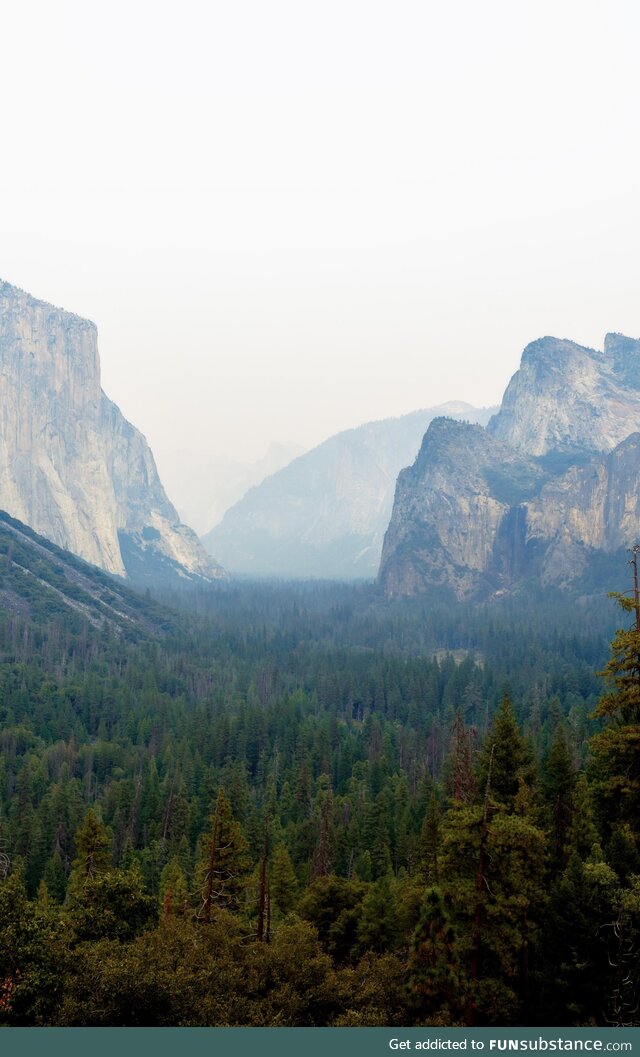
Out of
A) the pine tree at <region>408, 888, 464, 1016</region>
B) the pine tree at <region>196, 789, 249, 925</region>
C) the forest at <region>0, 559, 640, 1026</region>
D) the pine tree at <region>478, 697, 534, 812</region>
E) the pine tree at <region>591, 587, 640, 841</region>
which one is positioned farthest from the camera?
the pine tree at <region>196, 789, 249, 925</region>

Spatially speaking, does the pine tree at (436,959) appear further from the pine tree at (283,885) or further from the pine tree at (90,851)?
the pine tree at (90,851)

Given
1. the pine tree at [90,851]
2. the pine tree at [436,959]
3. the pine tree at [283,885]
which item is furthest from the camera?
the pine tree at [283,885]

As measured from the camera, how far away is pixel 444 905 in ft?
98.4

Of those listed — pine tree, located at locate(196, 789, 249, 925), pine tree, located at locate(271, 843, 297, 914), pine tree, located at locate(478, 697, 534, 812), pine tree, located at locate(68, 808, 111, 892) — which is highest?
pine tree, located at locate(478, 697, 534, 812)

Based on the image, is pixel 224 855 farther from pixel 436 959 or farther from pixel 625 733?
pixel 625 733

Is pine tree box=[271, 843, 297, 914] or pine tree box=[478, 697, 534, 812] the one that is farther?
pine tree box=[271, 843, 297, 914]

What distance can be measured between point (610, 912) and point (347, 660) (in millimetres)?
154095

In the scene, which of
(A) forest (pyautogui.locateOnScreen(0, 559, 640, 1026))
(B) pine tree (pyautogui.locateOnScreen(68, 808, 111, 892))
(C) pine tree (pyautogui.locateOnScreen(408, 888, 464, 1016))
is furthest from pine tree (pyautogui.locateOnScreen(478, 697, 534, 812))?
(B) pine tree (pyautogui.locateOnScreen(68, 808, 111, 892))

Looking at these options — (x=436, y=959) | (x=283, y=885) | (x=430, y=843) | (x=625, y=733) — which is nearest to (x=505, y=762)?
(x=625, y=733)

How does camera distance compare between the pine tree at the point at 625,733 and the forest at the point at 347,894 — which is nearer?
the forest at the point at 347,894

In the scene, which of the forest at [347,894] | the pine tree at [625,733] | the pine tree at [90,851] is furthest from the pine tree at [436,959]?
the pine tree at [90,851]

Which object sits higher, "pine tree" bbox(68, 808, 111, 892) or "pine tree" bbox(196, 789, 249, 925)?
"pine tree" bbox(196, 789, 249, 925)

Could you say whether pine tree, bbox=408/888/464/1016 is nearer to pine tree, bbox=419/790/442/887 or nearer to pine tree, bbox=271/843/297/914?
pine tree, bbox=419/790/442/887
